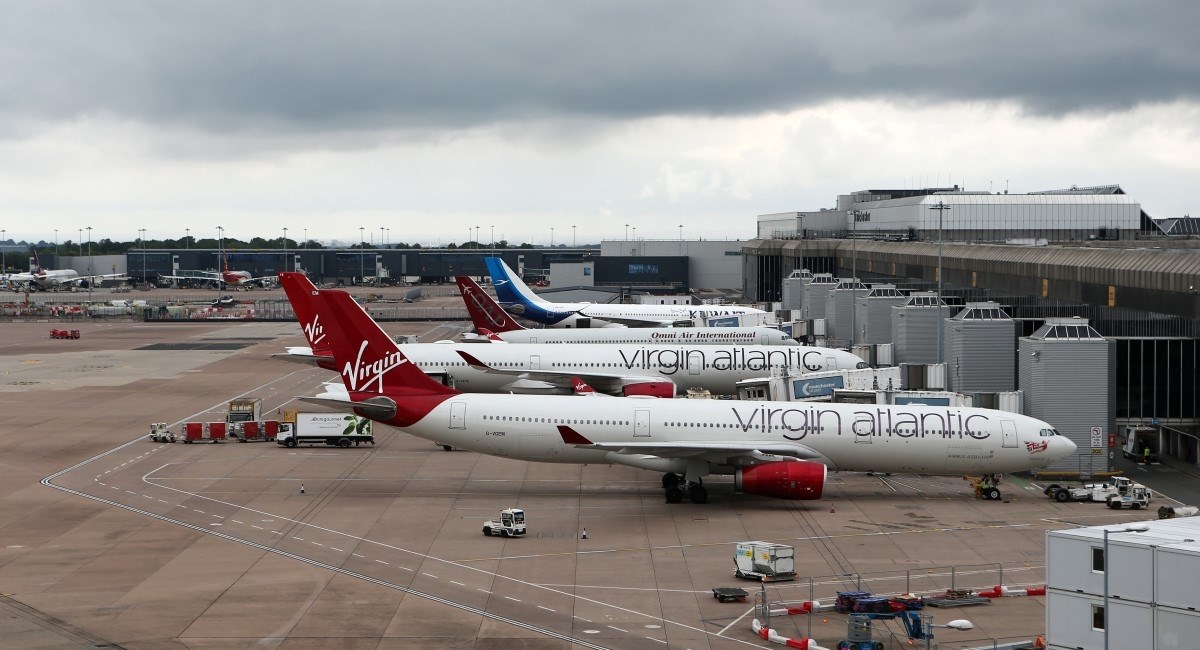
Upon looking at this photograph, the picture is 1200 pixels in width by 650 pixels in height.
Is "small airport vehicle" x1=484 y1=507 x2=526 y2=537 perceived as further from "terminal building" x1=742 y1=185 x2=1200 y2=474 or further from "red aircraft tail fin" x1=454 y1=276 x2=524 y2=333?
"red aircraft tail fin" x1=454 y1=276 x2=524 y2=333

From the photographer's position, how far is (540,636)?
30953 millimetres

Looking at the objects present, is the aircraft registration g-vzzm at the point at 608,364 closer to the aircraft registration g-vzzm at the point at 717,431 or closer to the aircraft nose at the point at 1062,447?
the aircraft nose at the point at 1062,447

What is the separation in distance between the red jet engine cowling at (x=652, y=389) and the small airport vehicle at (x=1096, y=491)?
81.0 feet

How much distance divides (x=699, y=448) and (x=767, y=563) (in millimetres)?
9990

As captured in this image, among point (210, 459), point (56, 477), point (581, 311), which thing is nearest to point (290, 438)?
point (210, 459)

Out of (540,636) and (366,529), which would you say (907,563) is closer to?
(540,636)

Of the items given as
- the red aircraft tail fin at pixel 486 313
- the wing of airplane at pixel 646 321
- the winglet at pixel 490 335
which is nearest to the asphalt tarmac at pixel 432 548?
the winglet at pixel 490 335

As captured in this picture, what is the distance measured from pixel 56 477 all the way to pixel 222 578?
2078 centimetres

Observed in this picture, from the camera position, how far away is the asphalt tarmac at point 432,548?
1251 inches

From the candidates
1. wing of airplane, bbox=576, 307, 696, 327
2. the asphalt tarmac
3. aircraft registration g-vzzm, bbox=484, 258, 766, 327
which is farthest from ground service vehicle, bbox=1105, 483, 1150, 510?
wing of airplane, bbox=576, 307, 696, 327

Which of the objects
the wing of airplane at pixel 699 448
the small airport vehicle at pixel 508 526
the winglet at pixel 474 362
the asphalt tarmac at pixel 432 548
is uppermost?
the winglet at pixel 474 362

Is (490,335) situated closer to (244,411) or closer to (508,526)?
(244,411)

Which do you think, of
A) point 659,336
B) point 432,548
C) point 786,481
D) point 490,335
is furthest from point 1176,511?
point 490,335

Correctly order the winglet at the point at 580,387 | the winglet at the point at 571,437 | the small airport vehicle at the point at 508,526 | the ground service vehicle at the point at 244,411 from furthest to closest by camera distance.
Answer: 1. the winglet at the point at 580,387
2. the ground service vehicle at the point at 244,411
3. the winglet at the point at 571,437
4. the small airport vehicle at the point at 508,526
